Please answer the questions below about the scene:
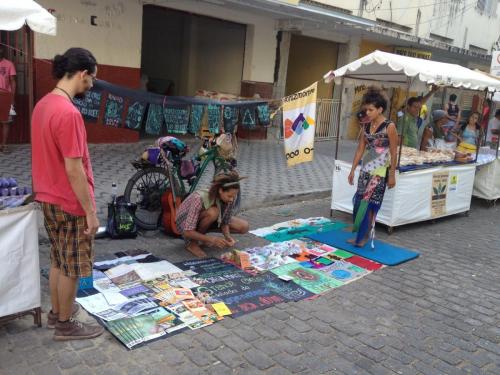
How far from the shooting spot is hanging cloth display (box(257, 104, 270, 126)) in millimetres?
7870

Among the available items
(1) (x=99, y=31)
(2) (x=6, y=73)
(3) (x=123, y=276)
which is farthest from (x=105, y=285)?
(1) (x=99, y=31)

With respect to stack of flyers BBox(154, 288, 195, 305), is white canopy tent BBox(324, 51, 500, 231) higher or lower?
higher

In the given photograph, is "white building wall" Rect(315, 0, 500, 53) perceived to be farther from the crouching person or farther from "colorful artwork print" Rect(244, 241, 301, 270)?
the crouching person

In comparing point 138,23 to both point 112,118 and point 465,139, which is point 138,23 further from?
point 465,139

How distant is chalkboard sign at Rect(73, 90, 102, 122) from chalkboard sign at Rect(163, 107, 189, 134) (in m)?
0.90

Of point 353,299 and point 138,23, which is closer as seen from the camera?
point 353,299

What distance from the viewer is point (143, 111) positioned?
6461mm

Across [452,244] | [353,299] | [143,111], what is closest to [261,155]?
[143,111]

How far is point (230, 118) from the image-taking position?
7301 mm

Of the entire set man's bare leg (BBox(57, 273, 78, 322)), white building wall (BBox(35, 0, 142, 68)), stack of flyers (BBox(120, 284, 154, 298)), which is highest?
white building wall (BBox(35, 0, 142, 68))

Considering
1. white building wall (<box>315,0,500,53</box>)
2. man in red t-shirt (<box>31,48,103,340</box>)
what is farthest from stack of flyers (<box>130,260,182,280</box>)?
white building wall (<box>315,0,500,53</box>)

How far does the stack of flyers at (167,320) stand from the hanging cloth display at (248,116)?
4.51 m

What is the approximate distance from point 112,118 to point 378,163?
340cm

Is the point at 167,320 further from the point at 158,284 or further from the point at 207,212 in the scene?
the point at 207,212
